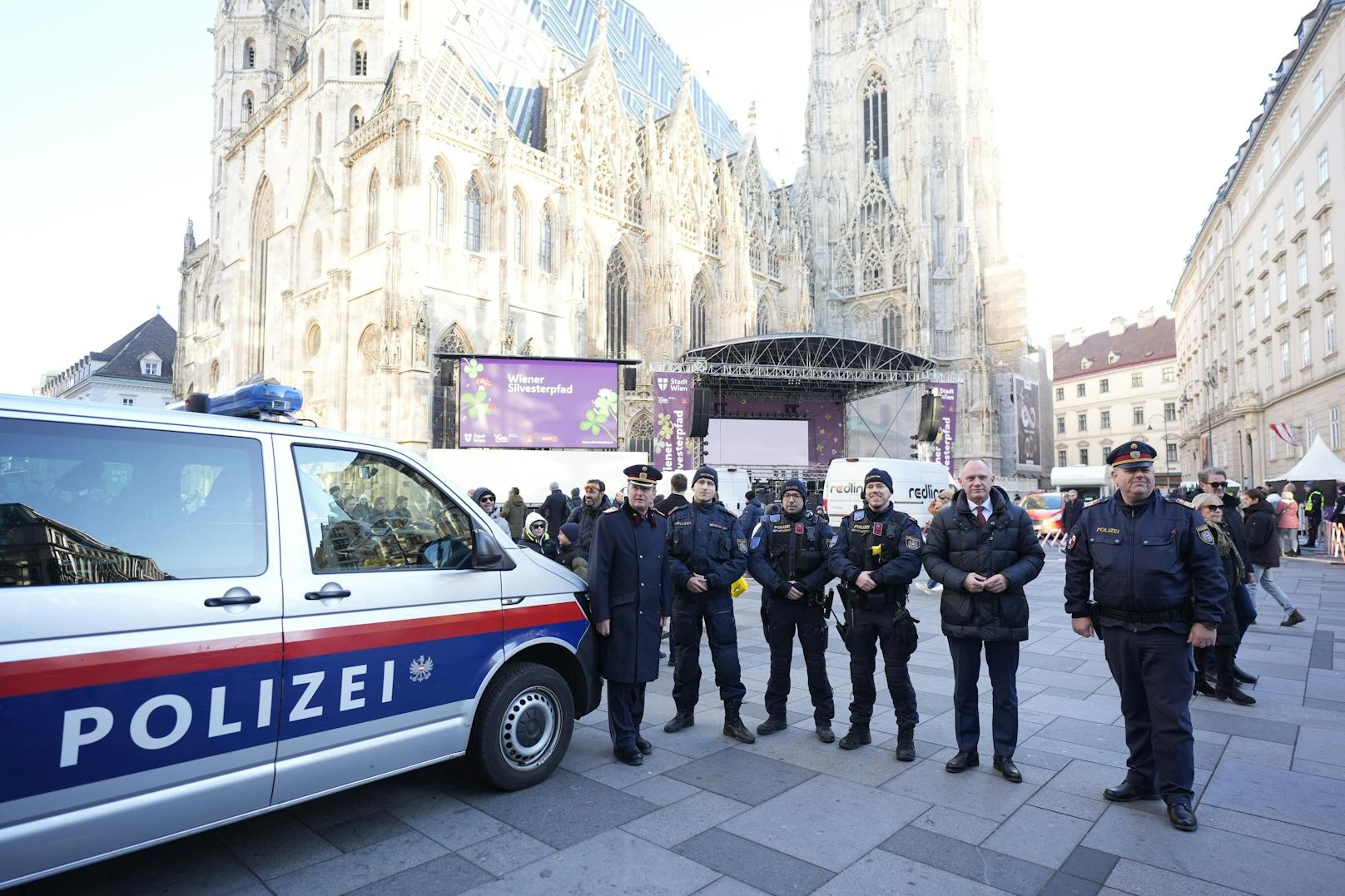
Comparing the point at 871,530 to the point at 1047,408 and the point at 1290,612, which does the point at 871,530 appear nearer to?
the point at 1290,612

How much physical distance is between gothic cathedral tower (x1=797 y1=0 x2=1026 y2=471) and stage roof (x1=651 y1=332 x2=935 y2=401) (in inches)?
365

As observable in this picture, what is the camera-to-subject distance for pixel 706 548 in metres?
5.08

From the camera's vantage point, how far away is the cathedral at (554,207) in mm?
26312

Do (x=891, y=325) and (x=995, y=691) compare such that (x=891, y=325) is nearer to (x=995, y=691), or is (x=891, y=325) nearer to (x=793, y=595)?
(x=793, y=595)

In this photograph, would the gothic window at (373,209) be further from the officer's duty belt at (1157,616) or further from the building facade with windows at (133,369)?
the building facade with windows at (133,369)

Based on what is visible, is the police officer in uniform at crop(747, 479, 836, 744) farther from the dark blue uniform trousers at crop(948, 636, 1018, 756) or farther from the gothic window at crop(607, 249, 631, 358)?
the gothic window at crop(607, 249, 631, 358)

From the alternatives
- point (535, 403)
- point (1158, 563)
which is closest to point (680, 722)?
point (1158, 563)

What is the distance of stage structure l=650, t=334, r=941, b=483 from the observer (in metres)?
26.7

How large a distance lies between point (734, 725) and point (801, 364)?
26842 mm

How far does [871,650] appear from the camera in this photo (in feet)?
15.4

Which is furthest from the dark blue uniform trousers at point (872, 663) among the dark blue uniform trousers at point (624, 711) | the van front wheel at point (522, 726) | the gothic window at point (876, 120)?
the gothic window at point (876, 120)

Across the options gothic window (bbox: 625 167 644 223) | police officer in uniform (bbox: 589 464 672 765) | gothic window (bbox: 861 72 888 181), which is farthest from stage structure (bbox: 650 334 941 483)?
police officer in uniform (bbox: 589 464 672 765)

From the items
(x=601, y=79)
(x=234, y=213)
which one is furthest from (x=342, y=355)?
(x=601, y=79)

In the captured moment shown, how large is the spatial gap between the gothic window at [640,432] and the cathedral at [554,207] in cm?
8
